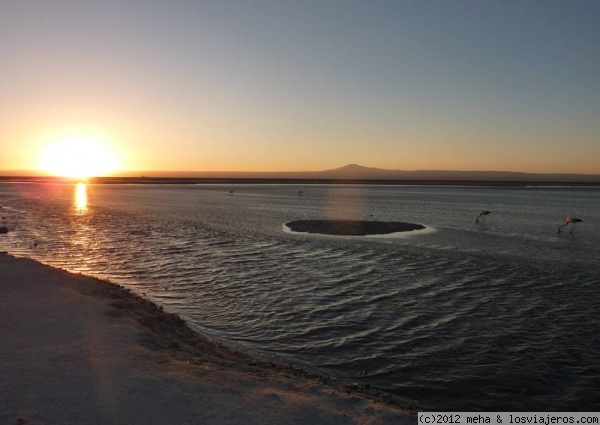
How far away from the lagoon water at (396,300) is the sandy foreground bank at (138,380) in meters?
1.68

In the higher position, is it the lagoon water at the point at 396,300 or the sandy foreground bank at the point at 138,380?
the sandy foreground bank at the point at 138,380

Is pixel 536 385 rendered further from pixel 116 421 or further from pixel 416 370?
pixel 116 421

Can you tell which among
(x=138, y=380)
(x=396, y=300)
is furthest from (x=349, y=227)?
(x=138, y=380)

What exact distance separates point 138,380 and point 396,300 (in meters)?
10.9

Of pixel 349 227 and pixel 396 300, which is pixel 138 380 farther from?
pixel 349 227

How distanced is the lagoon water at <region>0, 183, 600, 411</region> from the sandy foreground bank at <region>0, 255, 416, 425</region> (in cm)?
168

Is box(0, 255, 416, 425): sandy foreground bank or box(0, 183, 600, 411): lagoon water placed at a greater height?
box(0, 255, 416, 425): sandy foreground bank

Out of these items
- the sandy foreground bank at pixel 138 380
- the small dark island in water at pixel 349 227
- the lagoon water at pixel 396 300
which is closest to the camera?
the sandy foreground bank at pixel 138 380

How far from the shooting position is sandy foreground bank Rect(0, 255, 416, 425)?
7.47 metres

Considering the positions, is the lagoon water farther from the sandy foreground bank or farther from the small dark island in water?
the small dark island in water

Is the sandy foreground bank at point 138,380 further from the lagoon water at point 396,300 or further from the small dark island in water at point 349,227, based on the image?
the small dark island in water at point 349,227

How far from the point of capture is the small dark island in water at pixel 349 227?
36.3m

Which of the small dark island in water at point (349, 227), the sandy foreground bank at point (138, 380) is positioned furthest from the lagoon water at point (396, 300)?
the small dark island in water at point (349, 227)

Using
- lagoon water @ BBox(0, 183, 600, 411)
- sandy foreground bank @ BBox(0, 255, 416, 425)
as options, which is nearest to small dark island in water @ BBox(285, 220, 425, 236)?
lagoon water @ BBox(0, 183, 600, 411)
